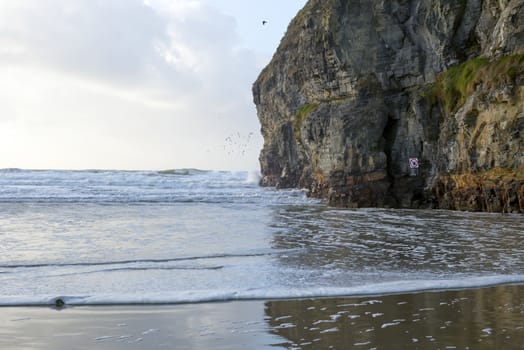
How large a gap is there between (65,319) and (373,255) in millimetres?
6590

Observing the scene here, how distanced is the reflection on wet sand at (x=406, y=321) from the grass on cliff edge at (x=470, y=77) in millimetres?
14676

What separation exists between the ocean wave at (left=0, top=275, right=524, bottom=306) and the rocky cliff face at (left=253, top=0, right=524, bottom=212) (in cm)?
1331

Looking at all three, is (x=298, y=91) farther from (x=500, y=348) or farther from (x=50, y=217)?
(x=500, y=348)

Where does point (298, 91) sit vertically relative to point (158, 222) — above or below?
above

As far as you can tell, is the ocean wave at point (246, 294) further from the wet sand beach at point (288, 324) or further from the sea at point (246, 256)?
the wet sand beach at point (288, 324)

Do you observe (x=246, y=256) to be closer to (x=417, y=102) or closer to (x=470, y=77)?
(x=470, y=77)

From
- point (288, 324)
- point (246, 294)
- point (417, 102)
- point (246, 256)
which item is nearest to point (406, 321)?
point (288, 324)

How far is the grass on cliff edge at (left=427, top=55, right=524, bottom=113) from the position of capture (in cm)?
2025

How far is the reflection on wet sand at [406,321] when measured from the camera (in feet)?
17.0

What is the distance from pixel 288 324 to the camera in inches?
235

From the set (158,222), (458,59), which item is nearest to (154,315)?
(158,222)

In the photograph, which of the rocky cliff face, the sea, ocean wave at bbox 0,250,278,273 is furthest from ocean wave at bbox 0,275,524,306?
the rocky cliff face

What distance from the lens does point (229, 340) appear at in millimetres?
5383

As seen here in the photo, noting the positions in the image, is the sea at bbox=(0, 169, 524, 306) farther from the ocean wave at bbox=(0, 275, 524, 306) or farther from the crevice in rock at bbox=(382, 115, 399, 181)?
the crevice in rock at bbox=(382, 115, 399, 181)
